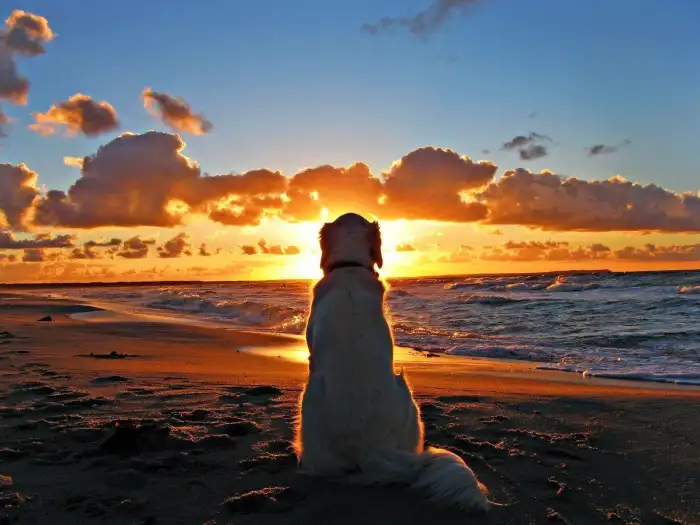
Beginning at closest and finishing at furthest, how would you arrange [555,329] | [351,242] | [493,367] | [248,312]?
[351,242] → [493,367] → [555,329] → [248,312]

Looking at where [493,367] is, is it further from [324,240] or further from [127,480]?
[127,480]

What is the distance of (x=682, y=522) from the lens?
310 cm

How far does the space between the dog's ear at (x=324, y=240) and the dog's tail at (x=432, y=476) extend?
1.21 metres

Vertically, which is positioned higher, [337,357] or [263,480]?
[337,357]

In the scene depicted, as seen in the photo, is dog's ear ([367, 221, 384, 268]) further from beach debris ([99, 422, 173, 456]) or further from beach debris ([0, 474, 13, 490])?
beach debris ([0, 474, 13, 490])

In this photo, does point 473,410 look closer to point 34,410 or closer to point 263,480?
point 263,480

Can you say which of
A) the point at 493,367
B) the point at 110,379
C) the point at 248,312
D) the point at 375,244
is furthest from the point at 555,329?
the point at 375,244

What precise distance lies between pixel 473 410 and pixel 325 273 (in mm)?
2909

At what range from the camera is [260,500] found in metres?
3.16

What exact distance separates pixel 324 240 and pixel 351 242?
204 millimetres

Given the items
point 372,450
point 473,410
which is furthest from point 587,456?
point 372,450

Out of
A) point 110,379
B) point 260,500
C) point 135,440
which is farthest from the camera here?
point 110,379

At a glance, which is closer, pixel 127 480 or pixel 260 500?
pixel 260 500

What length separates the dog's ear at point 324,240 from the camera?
3.42 metres
